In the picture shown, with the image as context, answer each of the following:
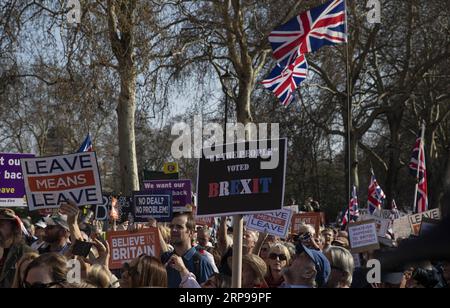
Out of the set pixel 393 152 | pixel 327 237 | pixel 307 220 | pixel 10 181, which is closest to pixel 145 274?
pixel 327 237

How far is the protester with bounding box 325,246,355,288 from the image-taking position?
5566 millimetres

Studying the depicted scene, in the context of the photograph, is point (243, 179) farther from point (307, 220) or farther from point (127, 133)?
point (127, 133)

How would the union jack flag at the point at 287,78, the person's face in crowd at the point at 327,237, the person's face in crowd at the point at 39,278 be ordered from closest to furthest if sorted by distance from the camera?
the person's face in crowd at the point at 39,278, the person's face in crowd at the point at 327,237, the union jack flag at the point at 287,78

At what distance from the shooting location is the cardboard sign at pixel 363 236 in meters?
8.47

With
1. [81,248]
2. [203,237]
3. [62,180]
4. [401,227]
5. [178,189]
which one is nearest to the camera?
[81,248]

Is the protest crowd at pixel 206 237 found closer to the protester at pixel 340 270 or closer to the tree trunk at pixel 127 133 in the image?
the protester at pixel 340 270

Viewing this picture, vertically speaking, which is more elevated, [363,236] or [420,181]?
[420,181]

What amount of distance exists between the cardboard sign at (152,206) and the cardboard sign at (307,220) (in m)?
1.82

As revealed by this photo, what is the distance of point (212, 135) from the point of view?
34.3m

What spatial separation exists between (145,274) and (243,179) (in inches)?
36.1

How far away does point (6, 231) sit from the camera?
282 inches

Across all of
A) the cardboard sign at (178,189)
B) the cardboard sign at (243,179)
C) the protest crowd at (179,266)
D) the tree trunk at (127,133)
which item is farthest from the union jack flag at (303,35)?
the cardboard sign at (243,179)

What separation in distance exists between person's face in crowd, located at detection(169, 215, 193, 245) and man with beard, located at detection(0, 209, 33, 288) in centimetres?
129

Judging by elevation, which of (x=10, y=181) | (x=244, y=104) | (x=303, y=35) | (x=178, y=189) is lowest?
(x=178, y=189)
